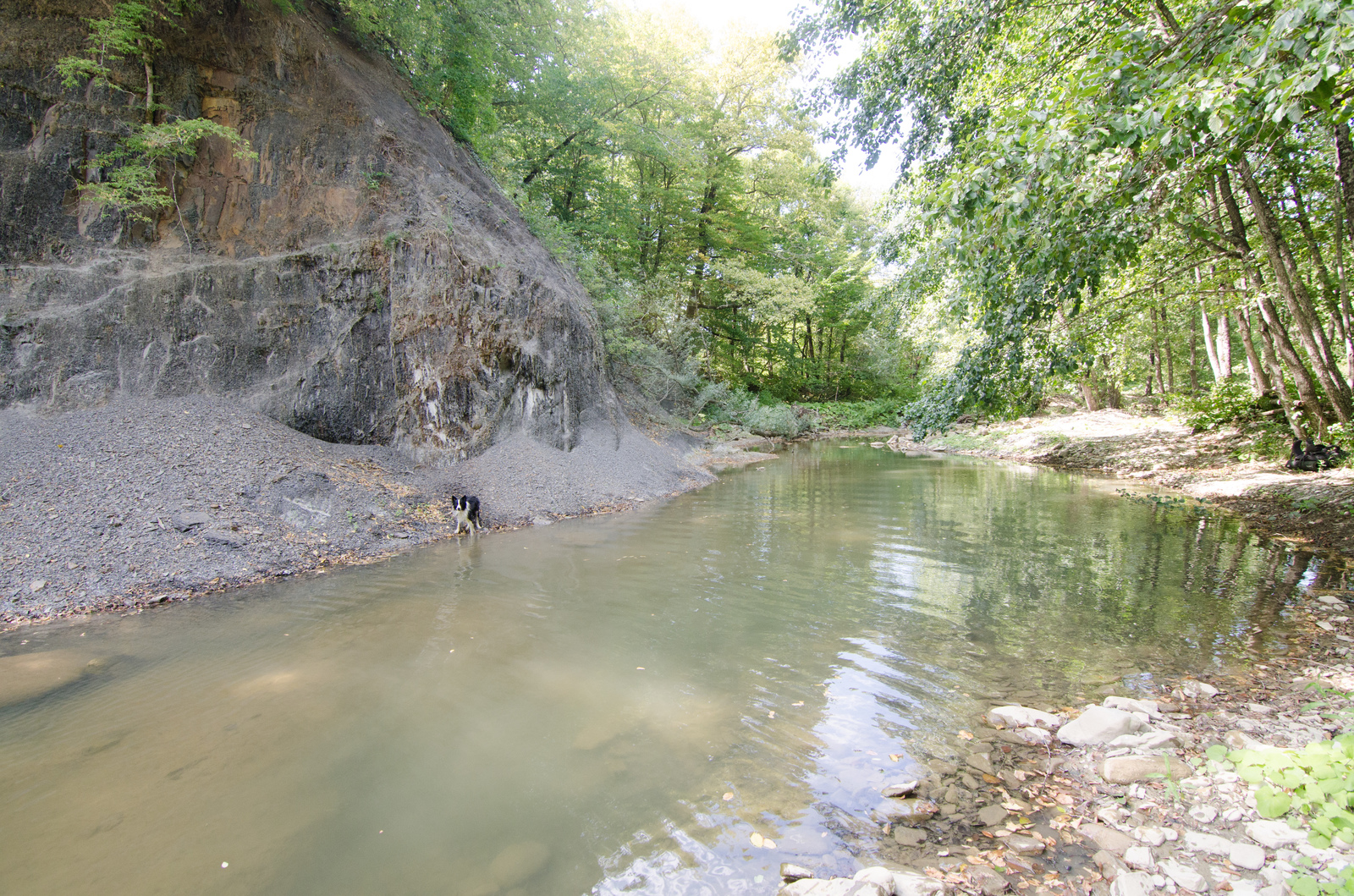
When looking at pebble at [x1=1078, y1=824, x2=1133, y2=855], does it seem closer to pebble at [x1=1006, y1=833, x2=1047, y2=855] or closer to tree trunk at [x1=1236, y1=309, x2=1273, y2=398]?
pebble at [x1=1006, y1=833, x2=1047, y2=855]

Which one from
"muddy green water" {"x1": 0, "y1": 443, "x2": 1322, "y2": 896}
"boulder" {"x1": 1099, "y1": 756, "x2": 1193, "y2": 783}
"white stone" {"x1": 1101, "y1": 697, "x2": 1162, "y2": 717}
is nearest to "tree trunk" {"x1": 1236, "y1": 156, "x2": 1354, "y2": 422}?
"muddy green water" {"x1": 0, "y1": 443, "x2": 1322, "y2": 896}

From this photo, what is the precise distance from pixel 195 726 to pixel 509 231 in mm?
12030

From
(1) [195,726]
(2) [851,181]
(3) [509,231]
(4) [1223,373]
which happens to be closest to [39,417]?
(1) [195,726]

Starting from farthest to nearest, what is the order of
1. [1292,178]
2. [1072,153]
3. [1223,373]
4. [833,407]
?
[833,407]
[1223,373]
[1292,178]
[1072,153]

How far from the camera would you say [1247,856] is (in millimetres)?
2543

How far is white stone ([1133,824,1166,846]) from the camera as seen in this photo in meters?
2.76

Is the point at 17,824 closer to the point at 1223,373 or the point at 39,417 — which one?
the point at 39,417

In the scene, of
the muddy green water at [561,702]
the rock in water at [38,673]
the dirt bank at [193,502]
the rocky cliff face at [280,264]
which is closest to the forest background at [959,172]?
the rocky cliff face at [280,264]

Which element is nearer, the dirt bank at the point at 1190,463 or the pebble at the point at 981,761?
the pebble at the point at 981,761

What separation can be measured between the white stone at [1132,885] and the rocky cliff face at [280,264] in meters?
10.8

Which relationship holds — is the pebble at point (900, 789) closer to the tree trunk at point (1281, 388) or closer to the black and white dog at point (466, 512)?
the black and white dog at point (466, 512)

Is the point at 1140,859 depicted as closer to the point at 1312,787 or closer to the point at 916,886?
the point at 1312,787

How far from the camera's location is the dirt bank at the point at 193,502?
21.1ft

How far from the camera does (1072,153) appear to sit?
4473 mm
